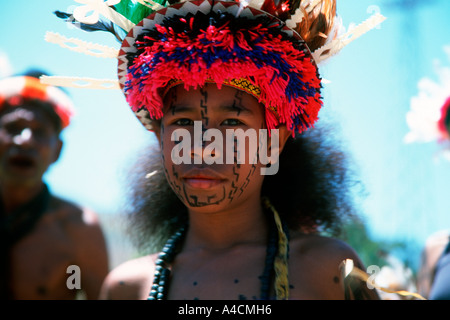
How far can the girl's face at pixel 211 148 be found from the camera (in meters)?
2.60

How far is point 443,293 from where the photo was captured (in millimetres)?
3564

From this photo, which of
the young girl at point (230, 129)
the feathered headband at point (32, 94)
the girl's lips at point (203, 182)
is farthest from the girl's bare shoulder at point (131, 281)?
the feathered headband at point (32, 94)

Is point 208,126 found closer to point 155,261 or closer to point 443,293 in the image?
point 155,261

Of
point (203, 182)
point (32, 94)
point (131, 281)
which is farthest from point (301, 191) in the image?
point (32, 94)

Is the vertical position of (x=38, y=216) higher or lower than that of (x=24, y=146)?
lower

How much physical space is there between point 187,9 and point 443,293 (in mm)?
2405

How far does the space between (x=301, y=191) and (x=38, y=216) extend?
1.95 metres

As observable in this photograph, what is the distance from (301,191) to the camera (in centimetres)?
328

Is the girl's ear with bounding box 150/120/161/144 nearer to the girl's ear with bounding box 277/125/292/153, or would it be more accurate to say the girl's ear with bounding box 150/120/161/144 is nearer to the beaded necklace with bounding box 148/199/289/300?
the beaded necklace with bounding box 148/199/289/300

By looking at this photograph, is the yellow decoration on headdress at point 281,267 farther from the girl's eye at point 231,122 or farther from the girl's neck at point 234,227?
the girl's eye at point 231,122

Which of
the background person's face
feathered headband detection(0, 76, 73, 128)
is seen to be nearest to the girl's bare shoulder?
the background person's face

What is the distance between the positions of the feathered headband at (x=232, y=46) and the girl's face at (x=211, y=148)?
83 millimetres

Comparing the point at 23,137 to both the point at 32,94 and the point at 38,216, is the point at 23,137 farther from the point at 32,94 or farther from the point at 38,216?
the point at 38,216
